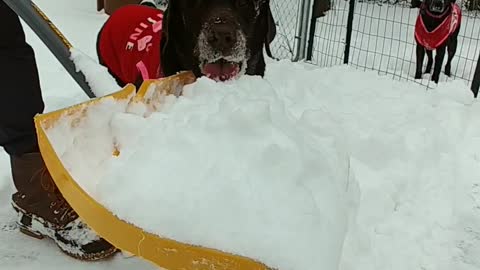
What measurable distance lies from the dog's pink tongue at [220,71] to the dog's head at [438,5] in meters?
3.81

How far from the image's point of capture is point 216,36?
78.0 inches

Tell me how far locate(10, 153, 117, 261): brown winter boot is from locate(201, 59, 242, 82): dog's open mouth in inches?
26.7

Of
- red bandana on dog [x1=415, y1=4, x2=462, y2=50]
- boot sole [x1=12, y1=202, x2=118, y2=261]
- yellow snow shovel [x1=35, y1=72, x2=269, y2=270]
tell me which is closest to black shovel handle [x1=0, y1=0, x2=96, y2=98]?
yellow snow shovel [x1=35, y1=72, x2=269, y2=270]

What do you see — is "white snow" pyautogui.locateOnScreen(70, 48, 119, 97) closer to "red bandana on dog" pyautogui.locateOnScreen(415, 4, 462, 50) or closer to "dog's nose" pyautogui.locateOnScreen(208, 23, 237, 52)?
"dog's nose" pyautogui.locateOnScreen(208, 23, 237, 52)

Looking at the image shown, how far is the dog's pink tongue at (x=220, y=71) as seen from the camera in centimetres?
204

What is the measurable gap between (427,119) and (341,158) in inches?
75.3

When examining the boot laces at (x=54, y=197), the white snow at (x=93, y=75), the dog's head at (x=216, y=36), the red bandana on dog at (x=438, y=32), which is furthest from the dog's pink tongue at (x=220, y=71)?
the red bandana on dog at (x=438, y=32)

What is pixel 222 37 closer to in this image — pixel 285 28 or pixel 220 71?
pixel 220 71

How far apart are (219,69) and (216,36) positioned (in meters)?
0.16

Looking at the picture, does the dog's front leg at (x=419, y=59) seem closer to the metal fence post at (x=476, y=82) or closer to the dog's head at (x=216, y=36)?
the metal fence post at (x=476, y=82)

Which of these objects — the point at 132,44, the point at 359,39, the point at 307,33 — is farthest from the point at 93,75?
the point at 359,39

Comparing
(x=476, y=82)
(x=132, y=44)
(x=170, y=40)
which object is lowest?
(x=476, y=82)

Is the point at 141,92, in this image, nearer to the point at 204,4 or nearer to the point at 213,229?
the point at 213,229

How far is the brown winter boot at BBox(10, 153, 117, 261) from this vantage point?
1720mm
